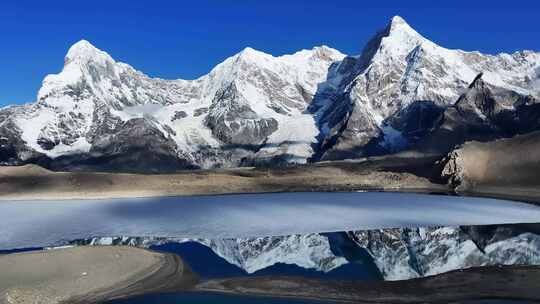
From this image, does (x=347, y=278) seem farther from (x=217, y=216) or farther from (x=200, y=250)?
(x=217, y=216)

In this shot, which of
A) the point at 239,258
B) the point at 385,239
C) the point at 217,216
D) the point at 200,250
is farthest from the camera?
the point at 217,216

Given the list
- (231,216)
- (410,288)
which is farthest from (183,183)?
(410,288)

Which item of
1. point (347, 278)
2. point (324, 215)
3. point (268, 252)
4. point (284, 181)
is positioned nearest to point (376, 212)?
point (324, 215)

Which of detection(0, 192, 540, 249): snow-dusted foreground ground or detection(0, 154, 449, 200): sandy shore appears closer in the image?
detection(0, 192, 540, 249): snow-dusted foreground ground

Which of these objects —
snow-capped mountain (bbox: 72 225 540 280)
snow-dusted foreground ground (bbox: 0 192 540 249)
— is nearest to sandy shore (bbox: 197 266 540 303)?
snow-capped mountain (bbox: 72 225 540 280)

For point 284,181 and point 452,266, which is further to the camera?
point 284,181

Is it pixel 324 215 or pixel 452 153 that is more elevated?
pixel 452 153

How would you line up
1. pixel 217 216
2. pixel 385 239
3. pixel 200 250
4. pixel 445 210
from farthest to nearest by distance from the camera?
pixel 445 210 < pixel 217 216 < pixel 385 239 < pixel 200 250

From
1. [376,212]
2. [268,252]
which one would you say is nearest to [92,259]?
[268,252]

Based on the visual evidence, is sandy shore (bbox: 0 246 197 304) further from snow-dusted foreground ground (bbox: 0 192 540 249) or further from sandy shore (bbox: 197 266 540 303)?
snow-dusted foreground ground (bbox: 0 192 540 249)
